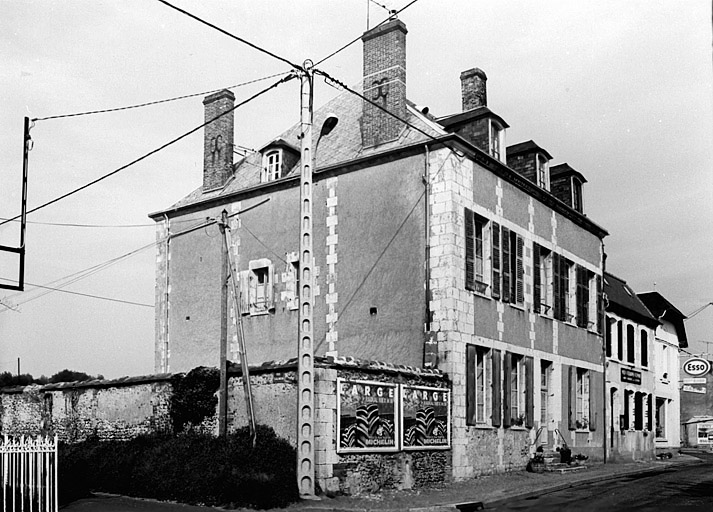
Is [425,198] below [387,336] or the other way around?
the other way around

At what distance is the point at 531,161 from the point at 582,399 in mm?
7839

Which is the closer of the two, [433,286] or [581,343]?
[433,286]

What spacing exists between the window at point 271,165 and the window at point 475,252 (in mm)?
6157

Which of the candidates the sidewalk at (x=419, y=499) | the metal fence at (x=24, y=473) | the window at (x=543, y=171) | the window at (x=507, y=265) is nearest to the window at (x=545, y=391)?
the window at (x=507, y=265)

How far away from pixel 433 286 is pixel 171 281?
9.68 metres

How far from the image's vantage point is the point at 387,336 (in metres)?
20.3

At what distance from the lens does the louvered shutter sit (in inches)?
856

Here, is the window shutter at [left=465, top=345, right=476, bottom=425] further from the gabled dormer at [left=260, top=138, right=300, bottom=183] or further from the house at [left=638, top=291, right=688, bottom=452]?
the house at [left=638, top=291, right=688, bottom=452]

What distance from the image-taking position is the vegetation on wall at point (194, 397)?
17016 mm

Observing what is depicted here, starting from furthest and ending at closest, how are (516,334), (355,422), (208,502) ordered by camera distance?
(516,334)
(355,422)
(208,502)

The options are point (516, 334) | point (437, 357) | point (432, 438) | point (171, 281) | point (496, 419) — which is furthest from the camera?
point (171, 281)

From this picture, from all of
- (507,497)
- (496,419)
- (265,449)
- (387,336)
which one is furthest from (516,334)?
(265,449)

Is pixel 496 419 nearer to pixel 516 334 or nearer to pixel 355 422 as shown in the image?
pixel 516 334

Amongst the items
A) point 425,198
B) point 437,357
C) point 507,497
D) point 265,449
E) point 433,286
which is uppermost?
point 425,198
